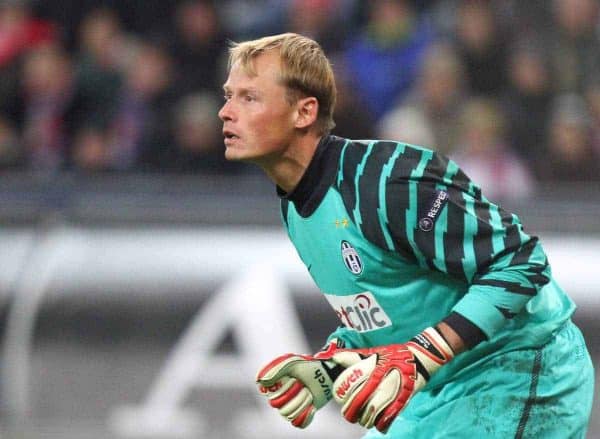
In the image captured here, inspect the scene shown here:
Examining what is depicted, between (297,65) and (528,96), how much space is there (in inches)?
161

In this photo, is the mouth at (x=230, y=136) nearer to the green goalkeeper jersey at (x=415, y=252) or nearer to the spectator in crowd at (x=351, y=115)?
the green goalkeeper jersey at (x=415, y=252)

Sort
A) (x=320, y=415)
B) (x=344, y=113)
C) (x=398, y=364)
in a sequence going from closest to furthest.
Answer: (x=398, y=364)
(x=320, y=415)
(x=344, y=113)

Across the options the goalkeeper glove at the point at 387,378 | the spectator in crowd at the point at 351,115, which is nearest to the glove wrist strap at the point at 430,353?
the goalkeeper glove at the point at 387,378

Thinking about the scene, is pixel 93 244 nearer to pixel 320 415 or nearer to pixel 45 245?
pixel 45 245

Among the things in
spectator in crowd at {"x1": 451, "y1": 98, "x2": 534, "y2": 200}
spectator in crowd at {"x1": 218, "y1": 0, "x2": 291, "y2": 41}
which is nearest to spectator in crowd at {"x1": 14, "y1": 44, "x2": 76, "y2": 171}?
spectator in crowd at {"x1": 218, "y1": 0, "x2": 291, "y2": 41}

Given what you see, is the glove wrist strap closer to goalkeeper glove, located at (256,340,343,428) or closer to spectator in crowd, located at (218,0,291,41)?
goalkeeper glove, located at (256,340,343,428)

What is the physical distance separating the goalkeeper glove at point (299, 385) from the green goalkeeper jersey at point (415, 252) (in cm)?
23

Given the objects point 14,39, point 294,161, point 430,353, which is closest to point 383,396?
point 430,353

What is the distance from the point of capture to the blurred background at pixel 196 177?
639 centimetres

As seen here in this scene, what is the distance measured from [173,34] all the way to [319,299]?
7.55ft

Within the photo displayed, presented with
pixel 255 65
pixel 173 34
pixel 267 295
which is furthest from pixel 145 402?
pixel 255 65

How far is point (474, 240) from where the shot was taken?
308 centimetres

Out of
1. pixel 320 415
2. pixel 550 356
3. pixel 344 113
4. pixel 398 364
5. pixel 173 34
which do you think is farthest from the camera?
pixel 173 34

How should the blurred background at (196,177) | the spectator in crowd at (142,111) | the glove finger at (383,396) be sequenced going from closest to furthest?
1. the glove finger at (383,396)
2. the blurred background at (196,177)
3. the spectator in crowd at (142,111)
